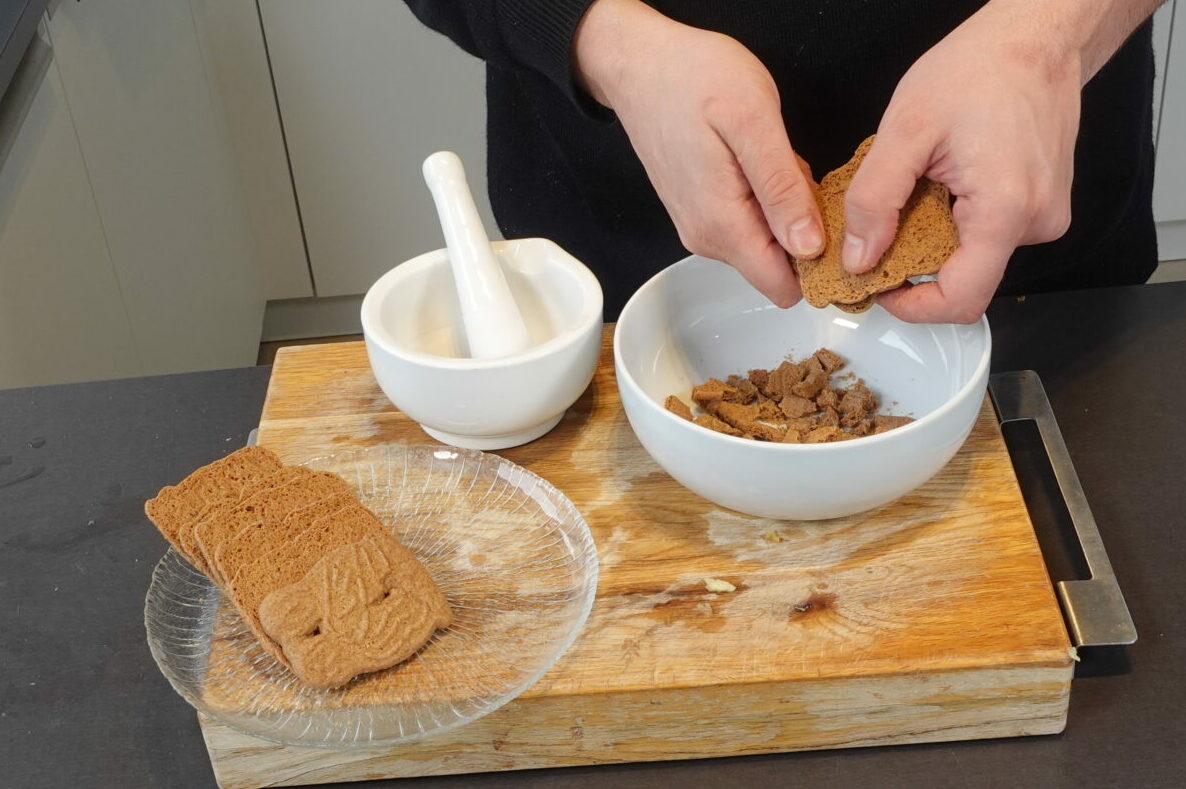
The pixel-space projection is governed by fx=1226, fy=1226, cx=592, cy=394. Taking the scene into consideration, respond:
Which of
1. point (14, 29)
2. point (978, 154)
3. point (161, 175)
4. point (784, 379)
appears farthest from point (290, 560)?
point (161, 175)

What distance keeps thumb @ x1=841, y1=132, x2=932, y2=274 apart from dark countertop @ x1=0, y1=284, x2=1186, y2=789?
292mm

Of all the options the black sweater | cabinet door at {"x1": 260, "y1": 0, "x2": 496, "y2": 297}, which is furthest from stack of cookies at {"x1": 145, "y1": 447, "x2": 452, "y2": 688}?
Result: cabinet door at {"x1": 260, "y1": 0, "x2": 496, "y2": 297}

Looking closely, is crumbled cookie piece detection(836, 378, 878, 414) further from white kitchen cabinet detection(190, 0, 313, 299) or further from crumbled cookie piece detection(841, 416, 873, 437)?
white kitchen cabinet detection(190, 0, 313, 299)

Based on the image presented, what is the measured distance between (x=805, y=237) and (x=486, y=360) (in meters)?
0.25

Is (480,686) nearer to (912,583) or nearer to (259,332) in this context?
(912,583)

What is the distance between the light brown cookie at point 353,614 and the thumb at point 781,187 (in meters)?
0.34

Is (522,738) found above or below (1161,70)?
above

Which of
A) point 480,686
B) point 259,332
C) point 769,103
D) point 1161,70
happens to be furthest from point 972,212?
point 259,332

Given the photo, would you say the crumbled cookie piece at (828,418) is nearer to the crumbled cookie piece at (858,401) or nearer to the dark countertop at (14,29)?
the crumbled cookie piece at (858,401)

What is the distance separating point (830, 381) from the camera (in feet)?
3.27

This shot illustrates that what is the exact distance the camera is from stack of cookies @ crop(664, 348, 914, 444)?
36.2 inches

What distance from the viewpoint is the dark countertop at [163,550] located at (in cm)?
78

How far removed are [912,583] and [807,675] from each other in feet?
0.38

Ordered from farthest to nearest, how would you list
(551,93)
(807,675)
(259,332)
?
(259,332) → (551,93) → (807,675)
